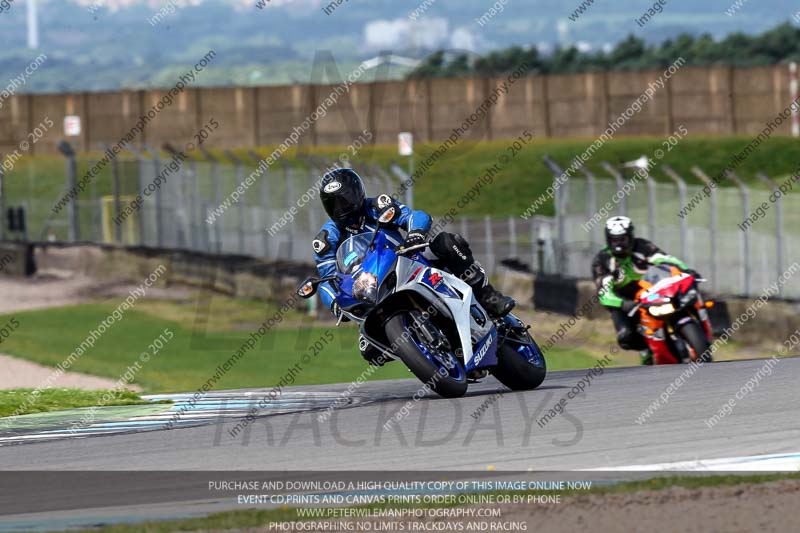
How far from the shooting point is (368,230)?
11.0 m

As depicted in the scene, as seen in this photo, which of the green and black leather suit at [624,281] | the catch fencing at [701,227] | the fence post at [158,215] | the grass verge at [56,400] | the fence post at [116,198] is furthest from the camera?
the fence post at [116,198]

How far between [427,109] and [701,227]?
36491 mm

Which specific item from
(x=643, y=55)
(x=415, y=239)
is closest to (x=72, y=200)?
(x=415, y=239)

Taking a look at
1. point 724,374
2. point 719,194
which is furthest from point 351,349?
point 724,374

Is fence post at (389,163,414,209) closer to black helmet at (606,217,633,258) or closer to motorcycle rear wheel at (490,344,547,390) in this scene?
black helmet at (606,217,633,258)

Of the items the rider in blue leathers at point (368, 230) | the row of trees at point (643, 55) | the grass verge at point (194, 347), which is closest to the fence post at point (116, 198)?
the grass verge at point (194, 347)

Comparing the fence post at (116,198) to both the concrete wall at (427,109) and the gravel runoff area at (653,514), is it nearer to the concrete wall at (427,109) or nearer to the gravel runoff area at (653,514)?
the concrete wall at (427,109)

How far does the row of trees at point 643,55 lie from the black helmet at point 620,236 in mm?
61454

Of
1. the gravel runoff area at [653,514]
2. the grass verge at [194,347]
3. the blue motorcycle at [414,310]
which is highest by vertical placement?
the blue motorcycle at [414,310]

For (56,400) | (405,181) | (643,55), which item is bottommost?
(56,400)

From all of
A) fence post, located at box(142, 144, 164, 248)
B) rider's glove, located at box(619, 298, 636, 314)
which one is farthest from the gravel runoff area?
fence post, located at box(142, 144, 164, 248)

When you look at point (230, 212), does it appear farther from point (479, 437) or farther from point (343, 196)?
point (479, 437)

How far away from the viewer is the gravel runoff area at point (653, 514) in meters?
6.59

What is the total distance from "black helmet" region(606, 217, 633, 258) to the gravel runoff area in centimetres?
838
